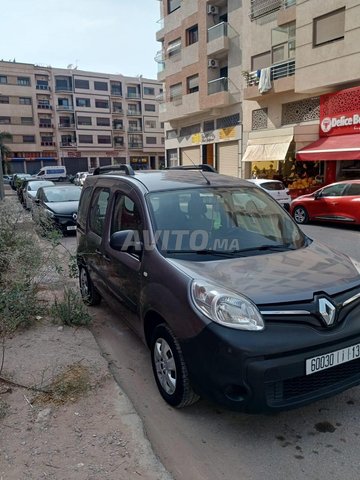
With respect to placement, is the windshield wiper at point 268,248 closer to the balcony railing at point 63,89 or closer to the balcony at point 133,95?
the balcony railing at point 63,89

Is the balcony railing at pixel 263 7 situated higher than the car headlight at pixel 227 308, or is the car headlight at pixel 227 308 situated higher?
the balcony railing at pixel 263 7

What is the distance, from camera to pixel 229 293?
2.51 metres

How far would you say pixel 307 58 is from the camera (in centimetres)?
1708

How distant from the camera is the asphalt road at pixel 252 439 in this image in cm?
232

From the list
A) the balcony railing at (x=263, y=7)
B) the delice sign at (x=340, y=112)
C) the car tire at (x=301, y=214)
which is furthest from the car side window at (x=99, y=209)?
the balcony railing at (x=263, y=7)

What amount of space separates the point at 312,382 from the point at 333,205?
10.0 metres

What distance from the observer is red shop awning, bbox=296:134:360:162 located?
1492cm

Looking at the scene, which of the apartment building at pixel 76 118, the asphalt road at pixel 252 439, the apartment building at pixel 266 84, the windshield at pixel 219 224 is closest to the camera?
the asphalt road at pixel 252 439

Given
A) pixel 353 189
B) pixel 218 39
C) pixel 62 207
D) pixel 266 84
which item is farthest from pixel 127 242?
pixel 218 39

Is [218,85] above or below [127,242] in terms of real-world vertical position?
above

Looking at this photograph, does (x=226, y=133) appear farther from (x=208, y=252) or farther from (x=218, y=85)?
(x=208, y=252)

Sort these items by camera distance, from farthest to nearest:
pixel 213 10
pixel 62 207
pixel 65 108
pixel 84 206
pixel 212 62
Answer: pixel 65 108
pixel 212 62
pixel 213 10
pixel 62 207
pixel 84 206

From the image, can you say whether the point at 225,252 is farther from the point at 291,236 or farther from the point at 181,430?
the point at 181,430

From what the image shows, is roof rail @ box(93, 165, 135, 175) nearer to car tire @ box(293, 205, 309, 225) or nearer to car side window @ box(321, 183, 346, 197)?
car side window @ box(321, 183, 346, 197)
